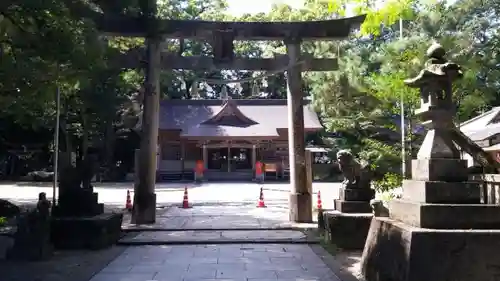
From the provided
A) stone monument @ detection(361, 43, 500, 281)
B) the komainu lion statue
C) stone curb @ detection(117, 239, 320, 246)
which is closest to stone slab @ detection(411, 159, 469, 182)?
stone monument @ detection(361, 43, 500, 281)

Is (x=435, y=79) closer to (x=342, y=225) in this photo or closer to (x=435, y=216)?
(x=435, y=216)

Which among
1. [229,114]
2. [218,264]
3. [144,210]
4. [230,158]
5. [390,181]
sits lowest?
[218,264]

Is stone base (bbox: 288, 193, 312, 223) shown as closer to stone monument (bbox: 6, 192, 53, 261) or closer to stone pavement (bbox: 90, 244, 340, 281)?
stone pavement (bbox: 90, 244, 340, 281)

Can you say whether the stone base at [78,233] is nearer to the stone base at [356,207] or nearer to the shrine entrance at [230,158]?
the stone base at [356,207]

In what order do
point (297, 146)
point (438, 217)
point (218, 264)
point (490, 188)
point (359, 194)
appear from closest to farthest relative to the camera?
1. point (438, 217)
2. point (490, 188)
3. point (218, 264)
4. point (359, 194)
5. point (297, 146)

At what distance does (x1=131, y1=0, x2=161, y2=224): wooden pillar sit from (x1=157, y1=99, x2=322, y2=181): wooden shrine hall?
2422 centimetres

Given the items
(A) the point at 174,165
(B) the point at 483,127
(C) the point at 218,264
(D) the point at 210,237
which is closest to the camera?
(C) the point at 218,264

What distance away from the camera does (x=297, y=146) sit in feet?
40.7

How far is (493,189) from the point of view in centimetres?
619

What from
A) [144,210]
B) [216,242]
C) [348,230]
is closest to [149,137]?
[144,210]

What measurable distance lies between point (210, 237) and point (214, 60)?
16.0ft

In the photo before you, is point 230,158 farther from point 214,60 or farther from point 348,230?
point 348,230

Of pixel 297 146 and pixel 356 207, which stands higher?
pixel 297 146

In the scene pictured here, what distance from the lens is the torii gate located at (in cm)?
1202
